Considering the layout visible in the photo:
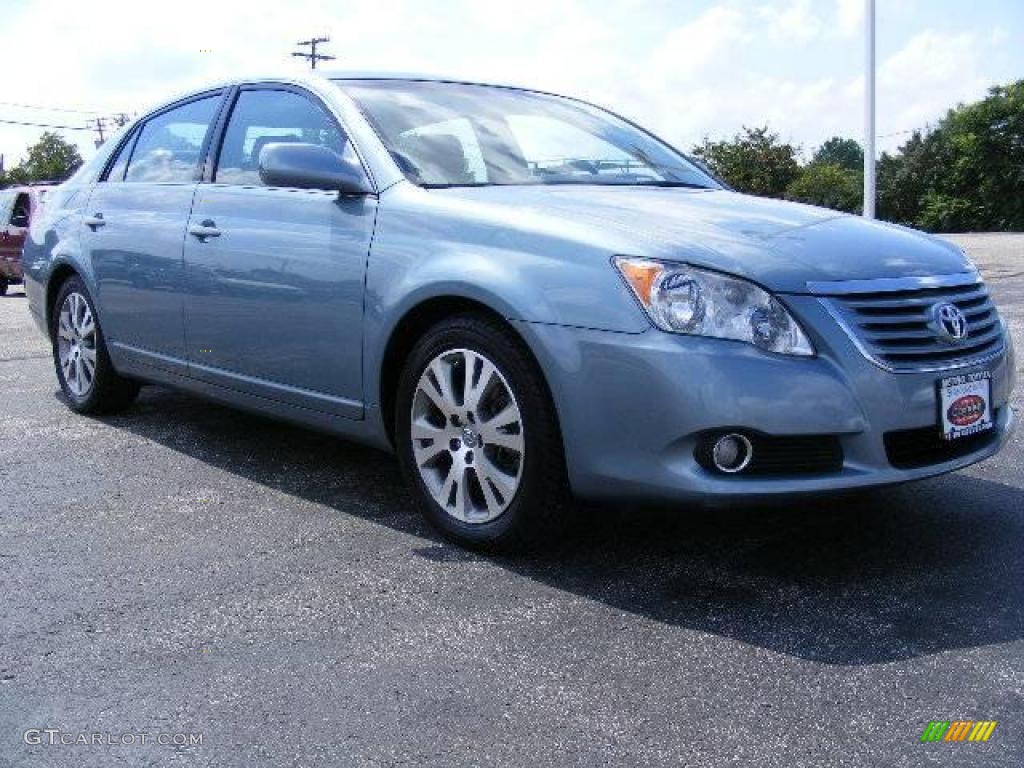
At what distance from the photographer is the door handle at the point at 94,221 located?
552cm

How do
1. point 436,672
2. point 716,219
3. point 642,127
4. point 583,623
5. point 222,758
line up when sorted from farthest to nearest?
point 642,127
point 716,219
point 583,623
point 436,672
point 222,758

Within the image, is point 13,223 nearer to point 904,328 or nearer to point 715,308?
point 715,308

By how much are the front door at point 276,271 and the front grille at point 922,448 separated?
176cm

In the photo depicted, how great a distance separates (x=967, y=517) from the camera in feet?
13.1

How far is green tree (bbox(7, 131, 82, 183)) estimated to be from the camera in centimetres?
9606

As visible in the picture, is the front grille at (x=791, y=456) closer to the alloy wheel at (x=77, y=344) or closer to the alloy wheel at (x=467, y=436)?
the alloy wheel at (x=467, y=436)

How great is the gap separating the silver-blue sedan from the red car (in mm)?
12508

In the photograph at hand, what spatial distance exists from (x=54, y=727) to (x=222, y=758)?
43 centimetres

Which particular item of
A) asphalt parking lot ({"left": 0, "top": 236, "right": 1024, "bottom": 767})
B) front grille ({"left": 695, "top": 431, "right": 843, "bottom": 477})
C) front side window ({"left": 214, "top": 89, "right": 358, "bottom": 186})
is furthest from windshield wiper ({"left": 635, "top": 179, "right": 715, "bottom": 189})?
front grille ({"left": 695, "top": 431, "right": 843, "bottom": 477})

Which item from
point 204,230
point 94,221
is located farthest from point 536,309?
point 94,221

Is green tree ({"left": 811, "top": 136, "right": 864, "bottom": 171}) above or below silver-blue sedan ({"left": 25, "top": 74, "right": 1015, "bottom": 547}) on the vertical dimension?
above

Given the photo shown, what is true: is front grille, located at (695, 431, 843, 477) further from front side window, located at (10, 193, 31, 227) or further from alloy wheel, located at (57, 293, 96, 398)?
front side window, located at (10, 193, 31, 227)

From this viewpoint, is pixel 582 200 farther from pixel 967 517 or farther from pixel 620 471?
pixel 967 517

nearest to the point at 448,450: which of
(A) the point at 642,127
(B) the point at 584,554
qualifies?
(B) the point at 584,554
